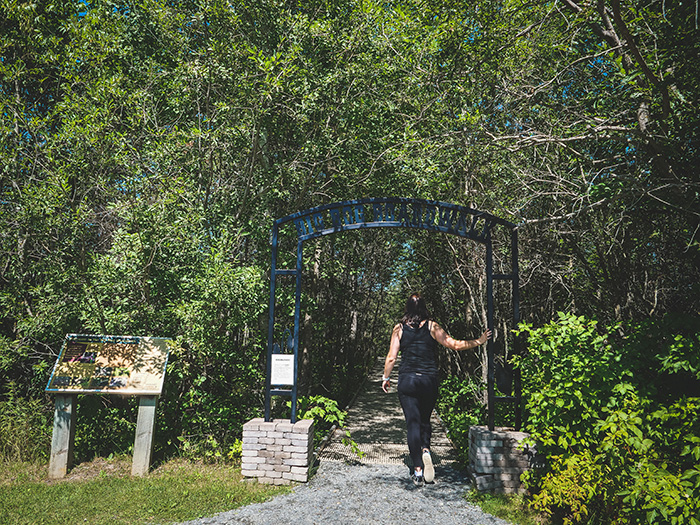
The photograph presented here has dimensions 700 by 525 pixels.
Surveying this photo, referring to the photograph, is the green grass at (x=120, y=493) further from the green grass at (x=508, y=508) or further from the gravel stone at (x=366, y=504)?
the green grass at (x=508, y=508)

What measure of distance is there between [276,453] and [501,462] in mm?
2596

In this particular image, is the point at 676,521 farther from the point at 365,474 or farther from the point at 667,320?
the point at 365,474

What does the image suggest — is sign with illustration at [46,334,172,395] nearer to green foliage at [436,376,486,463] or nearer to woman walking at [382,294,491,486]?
woman walking at [382,294,491,486]

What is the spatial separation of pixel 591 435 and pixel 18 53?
10522 mm

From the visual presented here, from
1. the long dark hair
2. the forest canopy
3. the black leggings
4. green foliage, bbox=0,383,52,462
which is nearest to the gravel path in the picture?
the black leggings

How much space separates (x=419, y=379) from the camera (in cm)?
515

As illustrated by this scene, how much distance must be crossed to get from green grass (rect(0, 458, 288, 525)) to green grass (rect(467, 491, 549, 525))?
7.23ft

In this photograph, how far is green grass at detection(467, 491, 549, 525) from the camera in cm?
456

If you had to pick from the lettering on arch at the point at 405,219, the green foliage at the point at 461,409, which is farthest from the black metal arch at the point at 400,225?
the green foliage at the point at 461,409

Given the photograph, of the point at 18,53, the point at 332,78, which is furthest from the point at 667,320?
the point at 18,53

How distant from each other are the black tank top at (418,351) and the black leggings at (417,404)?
7 cm

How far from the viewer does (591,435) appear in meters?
4.42

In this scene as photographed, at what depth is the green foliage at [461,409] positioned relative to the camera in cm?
702

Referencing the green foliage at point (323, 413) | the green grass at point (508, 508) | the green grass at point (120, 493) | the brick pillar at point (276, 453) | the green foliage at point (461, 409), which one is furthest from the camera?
the green foliage at point (461, 409)
